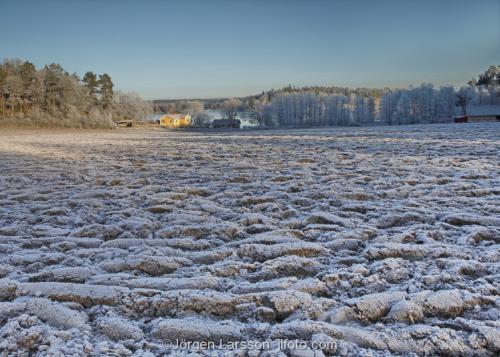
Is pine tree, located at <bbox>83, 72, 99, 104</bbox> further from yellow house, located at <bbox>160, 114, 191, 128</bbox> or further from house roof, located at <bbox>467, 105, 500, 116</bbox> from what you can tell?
house roof, located at <bbox>467, 105, 500, 116</bbox>

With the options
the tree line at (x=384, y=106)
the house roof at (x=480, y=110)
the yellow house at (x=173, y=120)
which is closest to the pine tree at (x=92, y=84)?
the yellow house at (x=173, y=120)

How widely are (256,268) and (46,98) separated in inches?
2469

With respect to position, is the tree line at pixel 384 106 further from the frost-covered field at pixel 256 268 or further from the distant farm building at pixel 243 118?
the frost-covered field at pixel 256 268

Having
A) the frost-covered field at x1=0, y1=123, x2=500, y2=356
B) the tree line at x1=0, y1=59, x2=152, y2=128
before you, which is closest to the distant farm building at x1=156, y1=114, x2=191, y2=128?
the tree line at x1=0, y1=59, x2=152, y2=128

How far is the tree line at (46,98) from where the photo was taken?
161ft

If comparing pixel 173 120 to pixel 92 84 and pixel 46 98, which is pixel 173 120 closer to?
pixel 92 84

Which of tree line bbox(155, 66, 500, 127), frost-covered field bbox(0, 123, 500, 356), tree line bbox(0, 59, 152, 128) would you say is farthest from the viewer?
tree line bbox(155, 66, 500, 127)

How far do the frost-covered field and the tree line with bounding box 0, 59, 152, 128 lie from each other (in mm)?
48128

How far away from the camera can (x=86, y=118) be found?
2077 inches

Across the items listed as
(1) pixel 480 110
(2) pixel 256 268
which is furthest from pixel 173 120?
(2) pixel 256 268

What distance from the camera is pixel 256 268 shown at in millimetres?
3215

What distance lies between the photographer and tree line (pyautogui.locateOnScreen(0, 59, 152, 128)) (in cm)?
4897

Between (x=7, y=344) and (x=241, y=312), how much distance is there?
1511mm

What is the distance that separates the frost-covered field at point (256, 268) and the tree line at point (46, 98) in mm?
48128
